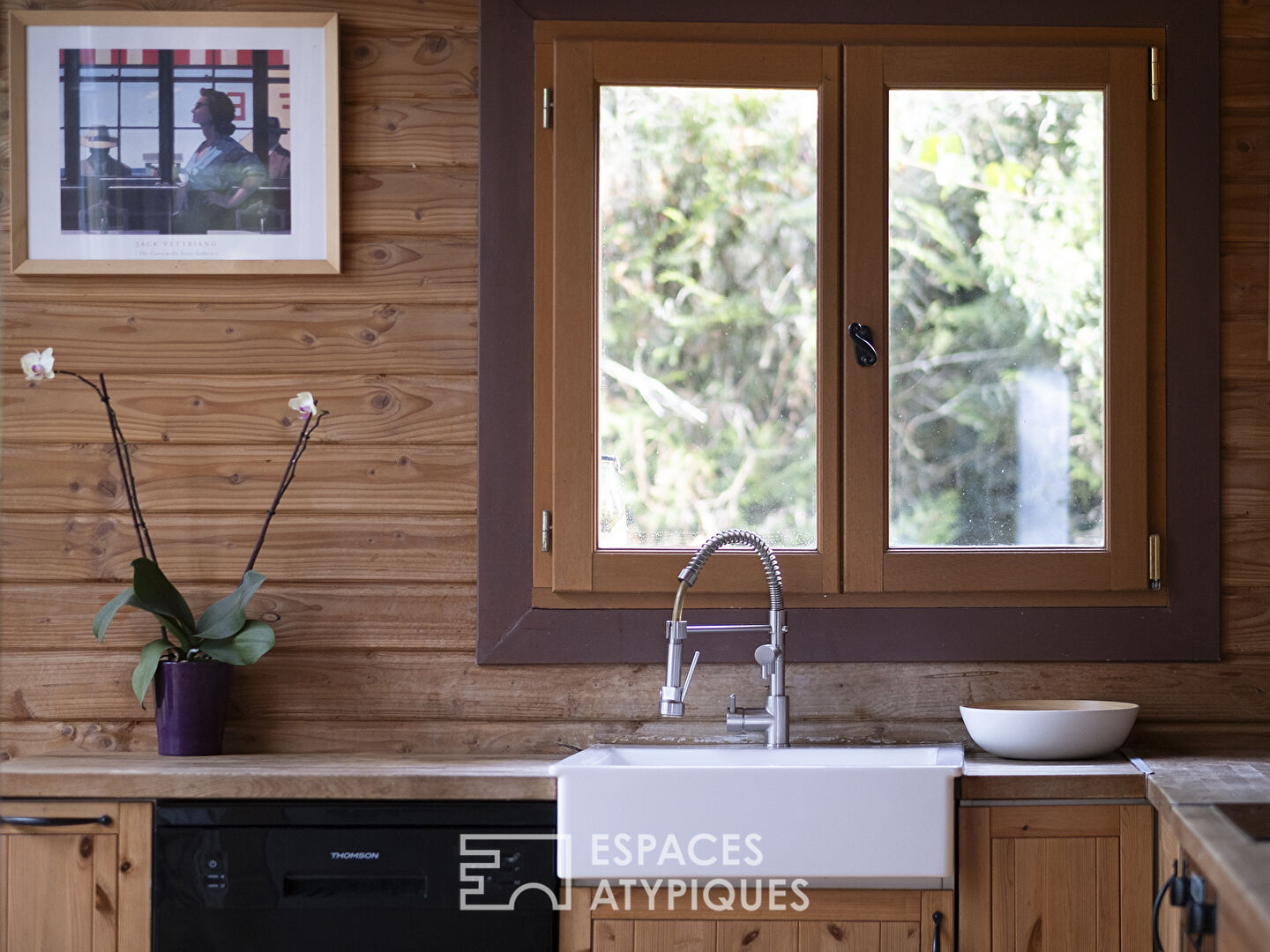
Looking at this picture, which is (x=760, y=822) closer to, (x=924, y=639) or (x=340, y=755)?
(x=924, y=639)

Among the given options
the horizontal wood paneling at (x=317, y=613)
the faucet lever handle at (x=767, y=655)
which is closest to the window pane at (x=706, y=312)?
the faucet lever handle at (x=767, y=655)

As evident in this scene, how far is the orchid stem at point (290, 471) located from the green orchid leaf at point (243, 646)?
0.14 metres

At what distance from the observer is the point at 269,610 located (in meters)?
2.34

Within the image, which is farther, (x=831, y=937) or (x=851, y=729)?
(x=851, y=729)

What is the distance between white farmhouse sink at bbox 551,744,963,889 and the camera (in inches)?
74.0

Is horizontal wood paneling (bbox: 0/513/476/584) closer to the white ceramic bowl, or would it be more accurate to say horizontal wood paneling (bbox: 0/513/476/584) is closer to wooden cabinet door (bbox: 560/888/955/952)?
wooden cabinet door (bbox: 560/888/955/952)

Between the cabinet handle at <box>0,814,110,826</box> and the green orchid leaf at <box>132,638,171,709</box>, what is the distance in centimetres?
23

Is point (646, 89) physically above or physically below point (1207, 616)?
above

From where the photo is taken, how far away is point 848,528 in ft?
7.61

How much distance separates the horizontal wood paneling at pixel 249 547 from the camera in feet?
7.70

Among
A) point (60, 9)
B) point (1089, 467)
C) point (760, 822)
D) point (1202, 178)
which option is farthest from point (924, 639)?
point (60, 9)

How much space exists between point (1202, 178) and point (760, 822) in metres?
1.47

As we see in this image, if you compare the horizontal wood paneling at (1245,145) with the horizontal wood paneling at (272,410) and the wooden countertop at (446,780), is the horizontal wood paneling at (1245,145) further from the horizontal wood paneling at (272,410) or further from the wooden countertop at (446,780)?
the horizontal wood paneling at (272,410)

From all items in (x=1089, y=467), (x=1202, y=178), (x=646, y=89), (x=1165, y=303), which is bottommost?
(x=1089, y=467)
